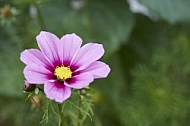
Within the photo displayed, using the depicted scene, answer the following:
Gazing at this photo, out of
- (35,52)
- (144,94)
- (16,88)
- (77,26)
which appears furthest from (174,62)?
(35,52)

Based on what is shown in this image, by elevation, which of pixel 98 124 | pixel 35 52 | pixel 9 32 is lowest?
pixel 98 124

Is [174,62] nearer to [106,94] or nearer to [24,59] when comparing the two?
[106,94]

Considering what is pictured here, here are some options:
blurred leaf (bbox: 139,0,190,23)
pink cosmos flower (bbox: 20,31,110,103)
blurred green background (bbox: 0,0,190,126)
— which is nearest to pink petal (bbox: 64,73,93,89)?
pink cosmos flower (bbox: 20,31,110,103)

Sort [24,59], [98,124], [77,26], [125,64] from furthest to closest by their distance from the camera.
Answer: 1. [125,64]
2. [77,26]
3. [98,124]
4. [24,59]

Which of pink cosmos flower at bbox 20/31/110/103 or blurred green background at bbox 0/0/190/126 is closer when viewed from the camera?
pink cosmos flower at bbox 20/31/110/103

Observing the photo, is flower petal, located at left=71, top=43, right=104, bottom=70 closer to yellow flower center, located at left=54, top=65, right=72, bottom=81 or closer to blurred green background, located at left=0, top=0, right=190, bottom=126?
yellow flower center, located at left=54, top=65, right=72, bottom=81

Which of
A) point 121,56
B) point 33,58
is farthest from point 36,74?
point 121,56
